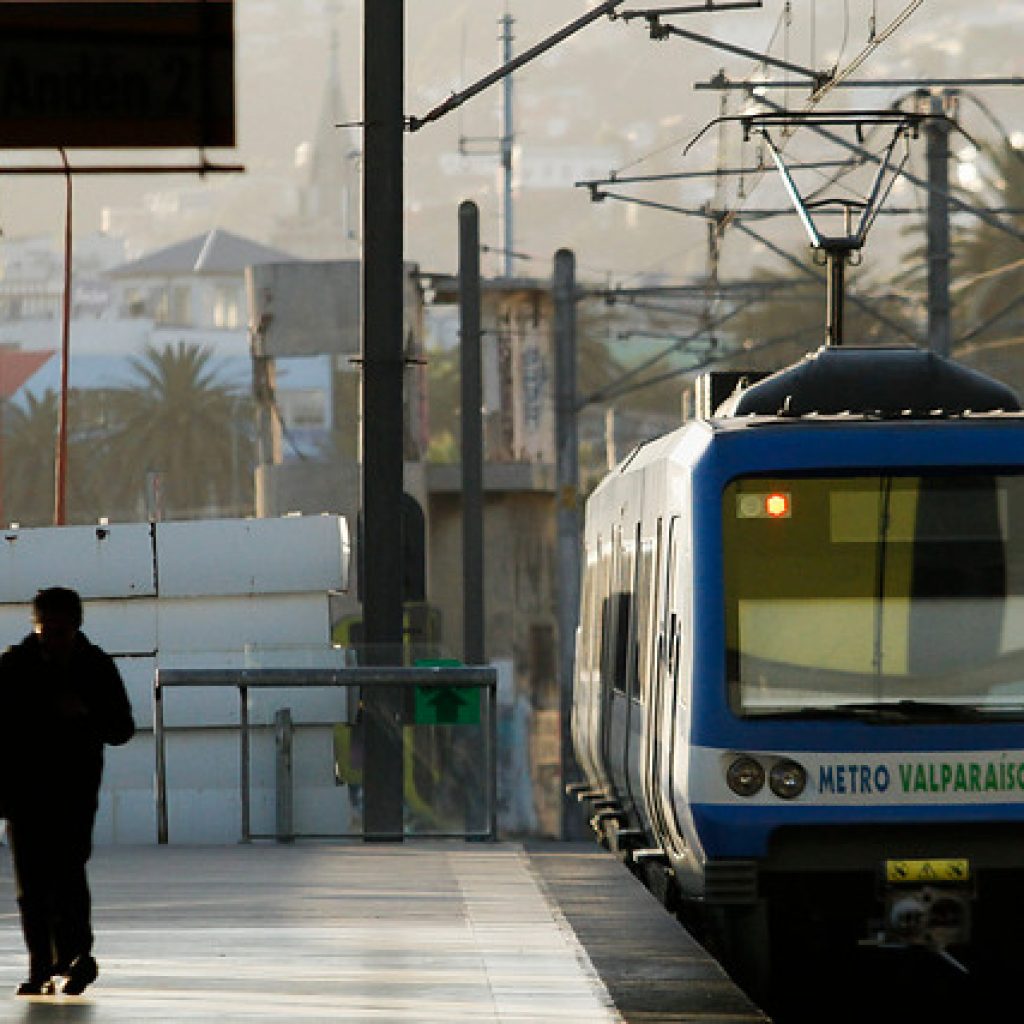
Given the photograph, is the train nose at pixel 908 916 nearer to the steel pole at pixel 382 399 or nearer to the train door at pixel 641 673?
the train door at pixel 641 673

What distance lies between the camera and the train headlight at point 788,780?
43.8ft

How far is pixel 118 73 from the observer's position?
11.8 meters

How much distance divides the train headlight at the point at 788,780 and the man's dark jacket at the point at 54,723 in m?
3.05

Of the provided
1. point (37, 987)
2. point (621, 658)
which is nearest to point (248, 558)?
point (621, 658)

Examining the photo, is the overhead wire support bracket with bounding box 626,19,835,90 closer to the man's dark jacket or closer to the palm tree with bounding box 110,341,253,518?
the man's dark jacket

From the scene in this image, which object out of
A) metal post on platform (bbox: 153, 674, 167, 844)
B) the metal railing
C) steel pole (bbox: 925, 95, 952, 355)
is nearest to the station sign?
the metal railing

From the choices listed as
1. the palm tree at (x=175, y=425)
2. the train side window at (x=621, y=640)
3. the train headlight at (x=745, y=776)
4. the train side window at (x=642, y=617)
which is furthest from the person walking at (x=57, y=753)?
the palm tree at (x=175, y=425)

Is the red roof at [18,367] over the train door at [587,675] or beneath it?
over

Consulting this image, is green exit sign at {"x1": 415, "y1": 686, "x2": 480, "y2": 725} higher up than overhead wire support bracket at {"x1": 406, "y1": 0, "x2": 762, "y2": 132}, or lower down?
lower down

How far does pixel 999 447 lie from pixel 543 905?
3160 millimetres

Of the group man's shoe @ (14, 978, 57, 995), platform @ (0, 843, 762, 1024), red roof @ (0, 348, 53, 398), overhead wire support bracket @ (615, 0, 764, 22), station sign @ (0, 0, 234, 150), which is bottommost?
platform @ (0, 843, 762, 1024)

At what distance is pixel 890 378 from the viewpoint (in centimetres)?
1504

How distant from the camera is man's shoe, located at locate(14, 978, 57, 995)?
38.5 feet

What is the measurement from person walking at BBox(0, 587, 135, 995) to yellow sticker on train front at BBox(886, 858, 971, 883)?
3449 mm
